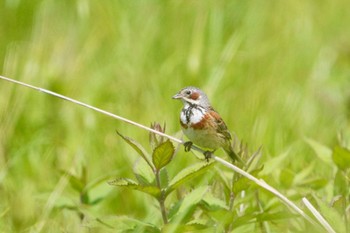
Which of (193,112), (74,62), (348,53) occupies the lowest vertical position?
(193,112)

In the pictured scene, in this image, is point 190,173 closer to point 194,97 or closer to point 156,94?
point 194,97

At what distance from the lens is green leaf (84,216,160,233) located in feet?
8.67

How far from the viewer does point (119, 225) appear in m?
2.67

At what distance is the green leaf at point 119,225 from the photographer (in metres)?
2.64

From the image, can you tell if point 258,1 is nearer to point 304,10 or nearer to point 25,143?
point 304,10

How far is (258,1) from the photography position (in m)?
5.67

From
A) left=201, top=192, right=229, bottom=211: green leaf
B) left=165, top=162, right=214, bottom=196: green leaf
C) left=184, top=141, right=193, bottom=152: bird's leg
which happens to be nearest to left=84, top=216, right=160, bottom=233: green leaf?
left=165, top=162, right=214, bottom=196: green leaf

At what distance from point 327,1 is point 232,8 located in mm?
854

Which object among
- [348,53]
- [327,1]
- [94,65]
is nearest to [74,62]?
[94,65]

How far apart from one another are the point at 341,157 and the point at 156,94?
1.59 metres

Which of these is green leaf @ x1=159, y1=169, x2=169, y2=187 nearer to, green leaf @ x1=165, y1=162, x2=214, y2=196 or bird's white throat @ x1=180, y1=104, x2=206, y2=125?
green leaf @ x1=165, y1=162, x2=214, y2=196

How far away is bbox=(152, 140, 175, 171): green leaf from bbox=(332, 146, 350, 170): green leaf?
2.33ft

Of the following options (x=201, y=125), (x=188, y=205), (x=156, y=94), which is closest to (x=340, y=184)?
(x=201, y=125)

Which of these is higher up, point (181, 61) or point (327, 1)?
point (327, 1)
